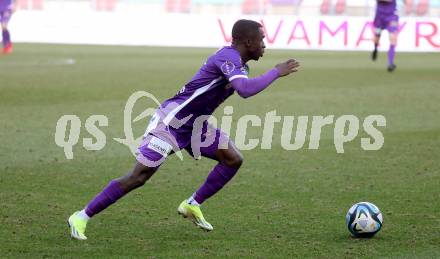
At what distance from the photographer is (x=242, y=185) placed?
980 centimetres

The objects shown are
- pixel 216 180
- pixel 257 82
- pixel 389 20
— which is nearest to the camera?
pixel 257 82

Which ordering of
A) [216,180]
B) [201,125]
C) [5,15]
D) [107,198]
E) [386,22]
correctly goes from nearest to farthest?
[107,198] < [201,125] < [216,180] < [386,22] < [5,15]

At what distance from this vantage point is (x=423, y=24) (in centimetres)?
3197

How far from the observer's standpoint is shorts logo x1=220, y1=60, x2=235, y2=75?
7.13m

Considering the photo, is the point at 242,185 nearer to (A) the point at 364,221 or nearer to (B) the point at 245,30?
(A) the point at 364,221

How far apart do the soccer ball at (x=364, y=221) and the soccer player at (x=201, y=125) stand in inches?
43.2

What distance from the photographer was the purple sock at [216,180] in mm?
7770

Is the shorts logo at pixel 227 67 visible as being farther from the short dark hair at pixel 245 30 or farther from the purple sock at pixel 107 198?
the purple sock at pixel 107 198

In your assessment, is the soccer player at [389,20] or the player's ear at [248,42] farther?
the soccer player at [389,20]

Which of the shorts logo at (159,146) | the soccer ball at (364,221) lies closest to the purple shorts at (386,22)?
the soccer ball at (364,221)

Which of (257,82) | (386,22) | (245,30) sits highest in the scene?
(245,30)

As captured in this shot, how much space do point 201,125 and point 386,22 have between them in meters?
17.3

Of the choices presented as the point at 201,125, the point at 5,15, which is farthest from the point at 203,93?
the point at 5,15

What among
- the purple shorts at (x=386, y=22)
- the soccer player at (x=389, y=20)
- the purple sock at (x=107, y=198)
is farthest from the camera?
the purple shorts at (x=386, y=22)
